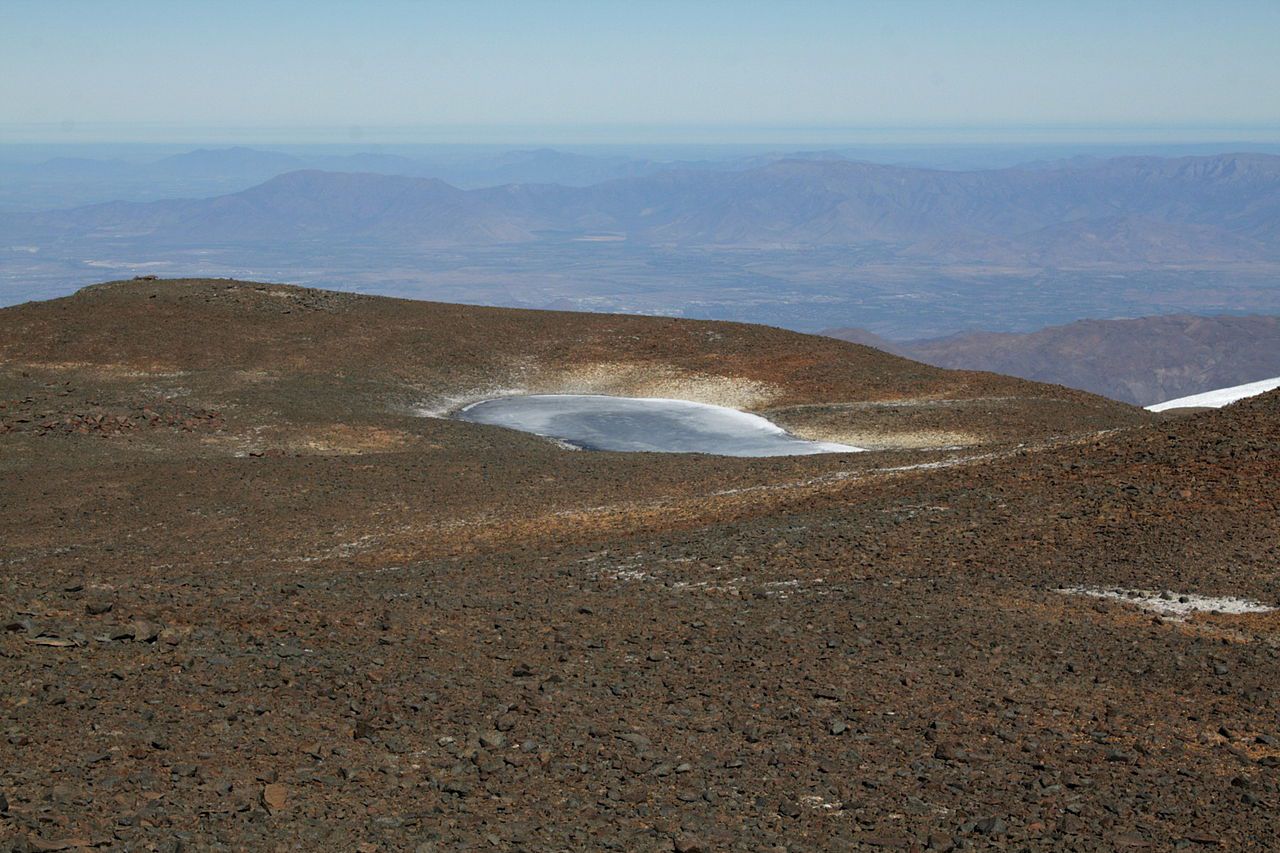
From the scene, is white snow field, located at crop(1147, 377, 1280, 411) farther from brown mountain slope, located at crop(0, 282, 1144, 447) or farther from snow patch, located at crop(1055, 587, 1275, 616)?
snow patch, located at crop(1055, 587, 1275, 616)

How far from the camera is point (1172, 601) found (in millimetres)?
10492

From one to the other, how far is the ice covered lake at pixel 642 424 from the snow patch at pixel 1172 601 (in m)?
13.4

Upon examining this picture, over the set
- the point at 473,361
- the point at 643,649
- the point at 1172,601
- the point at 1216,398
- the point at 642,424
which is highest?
the point at 1172,601

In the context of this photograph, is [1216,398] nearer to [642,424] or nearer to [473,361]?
[642,424]

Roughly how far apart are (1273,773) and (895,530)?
6108 mm

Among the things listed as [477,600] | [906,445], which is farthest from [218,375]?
[477,600]

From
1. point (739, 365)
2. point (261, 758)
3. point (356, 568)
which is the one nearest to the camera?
point (261, 758)

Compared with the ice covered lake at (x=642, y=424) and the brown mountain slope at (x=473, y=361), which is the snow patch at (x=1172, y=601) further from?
the brown mountain slope at (x=473, y=361)

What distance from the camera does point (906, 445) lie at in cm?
2448

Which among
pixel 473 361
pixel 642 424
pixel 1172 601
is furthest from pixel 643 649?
pixel 473 361

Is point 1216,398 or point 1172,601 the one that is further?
point 1216,398

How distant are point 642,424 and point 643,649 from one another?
731 inches

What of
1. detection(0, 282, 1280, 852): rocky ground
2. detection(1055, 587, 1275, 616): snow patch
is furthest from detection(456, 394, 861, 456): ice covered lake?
detection(1055, 587, 1275, 616): snow patch

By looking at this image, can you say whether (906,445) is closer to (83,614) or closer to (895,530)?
(895,530)
